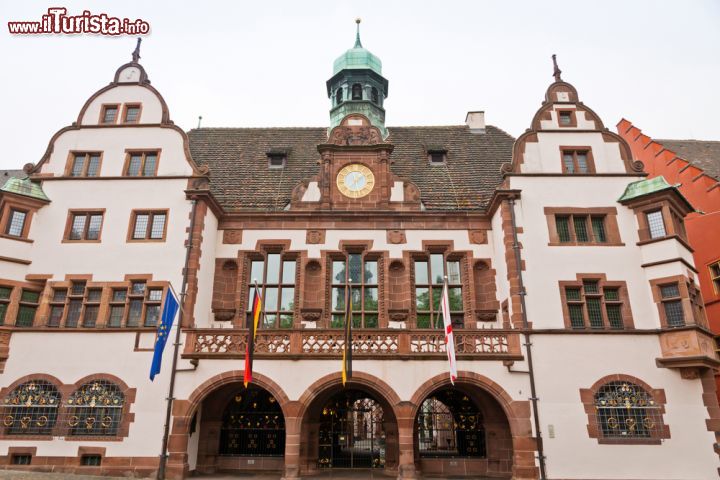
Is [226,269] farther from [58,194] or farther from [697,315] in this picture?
[697,315]

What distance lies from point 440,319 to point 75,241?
12.9m

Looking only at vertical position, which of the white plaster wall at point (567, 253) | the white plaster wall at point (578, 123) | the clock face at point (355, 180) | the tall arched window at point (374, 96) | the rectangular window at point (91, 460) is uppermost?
the tall arched window at point (374, 96)

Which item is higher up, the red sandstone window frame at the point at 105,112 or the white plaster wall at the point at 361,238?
the red sandstone window frame at the point at 105,112

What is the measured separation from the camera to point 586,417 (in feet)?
47.2

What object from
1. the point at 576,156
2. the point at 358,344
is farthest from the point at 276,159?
the point at 576,156

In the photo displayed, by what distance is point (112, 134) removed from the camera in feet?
60.7

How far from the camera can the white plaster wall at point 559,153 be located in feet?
57.5

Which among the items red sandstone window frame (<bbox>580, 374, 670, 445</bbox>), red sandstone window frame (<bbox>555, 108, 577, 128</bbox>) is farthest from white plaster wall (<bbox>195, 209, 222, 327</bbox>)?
red sandstone window frame (<bbox>555, 108, 577, 128</bbox>)

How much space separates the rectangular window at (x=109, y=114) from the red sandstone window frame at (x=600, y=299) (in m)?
17.4

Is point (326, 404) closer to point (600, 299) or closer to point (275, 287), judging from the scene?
point (275, 287)

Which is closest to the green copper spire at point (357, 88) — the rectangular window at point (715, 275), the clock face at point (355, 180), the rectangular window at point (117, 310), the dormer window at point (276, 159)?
Answer: the dormer window at point (276, 159)

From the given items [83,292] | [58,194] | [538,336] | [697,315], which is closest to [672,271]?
[697,315]

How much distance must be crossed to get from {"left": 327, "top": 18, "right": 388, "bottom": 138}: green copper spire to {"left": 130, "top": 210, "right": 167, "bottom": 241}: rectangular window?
10.0 meters

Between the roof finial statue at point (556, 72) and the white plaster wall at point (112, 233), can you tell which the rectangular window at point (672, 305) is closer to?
the roof finial statue at point (556, 72)
